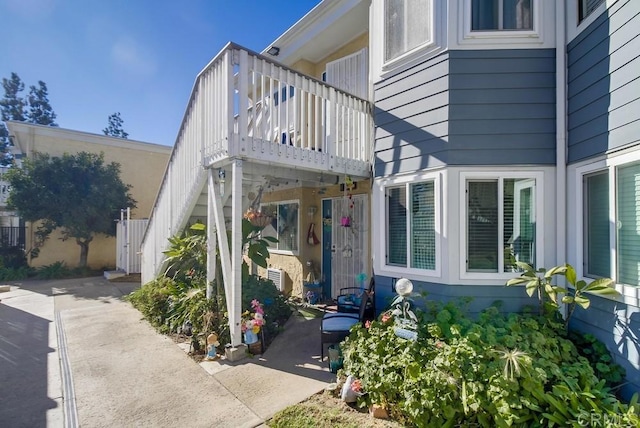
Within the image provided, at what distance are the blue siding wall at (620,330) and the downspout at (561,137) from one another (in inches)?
16.7

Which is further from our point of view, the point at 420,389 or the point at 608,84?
the point at 608,84

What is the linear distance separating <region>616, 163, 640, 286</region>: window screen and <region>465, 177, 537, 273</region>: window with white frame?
79 cm

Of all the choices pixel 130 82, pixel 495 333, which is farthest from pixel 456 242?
pixel 130 82

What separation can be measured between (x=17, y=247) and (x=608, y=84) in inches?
668

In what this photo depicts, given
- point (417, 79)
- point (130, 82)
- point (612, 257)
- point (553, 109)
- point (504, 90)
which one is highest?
point (130, 82)

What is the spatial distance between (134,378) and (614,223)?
18.0ft

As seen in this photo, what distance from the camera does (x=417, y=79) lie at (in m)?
4.29

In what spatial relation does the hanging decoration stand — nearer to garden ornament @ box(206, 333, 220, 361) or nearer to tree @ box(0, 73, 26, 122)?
garden ornament @ box(206, 333, 220, 361)

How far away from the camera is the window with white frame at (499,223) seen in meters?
3.76

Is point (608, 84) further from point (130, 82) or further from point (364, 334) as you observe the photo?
point (130, 82)

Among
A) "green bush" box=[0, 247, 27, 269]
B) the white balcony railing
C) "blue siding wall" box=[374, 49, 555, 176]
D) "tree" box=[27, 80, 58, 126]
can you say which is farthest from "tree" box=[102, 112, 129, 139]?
"blue siding wall" box=[374, 49, 555, 176]

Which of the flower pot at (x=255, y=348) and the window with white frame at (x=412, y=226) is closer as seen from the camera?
the window with white frame at (x=412, y=226)

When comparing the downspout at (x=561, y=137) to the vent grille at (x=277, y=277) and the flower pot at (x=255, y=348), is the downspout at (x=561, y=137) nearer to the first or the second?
the flower pot at (x=255, y=348)

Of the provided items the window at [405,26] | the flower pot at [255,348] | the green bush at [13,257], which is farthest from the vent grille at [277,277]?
the green bush at [13,257]
